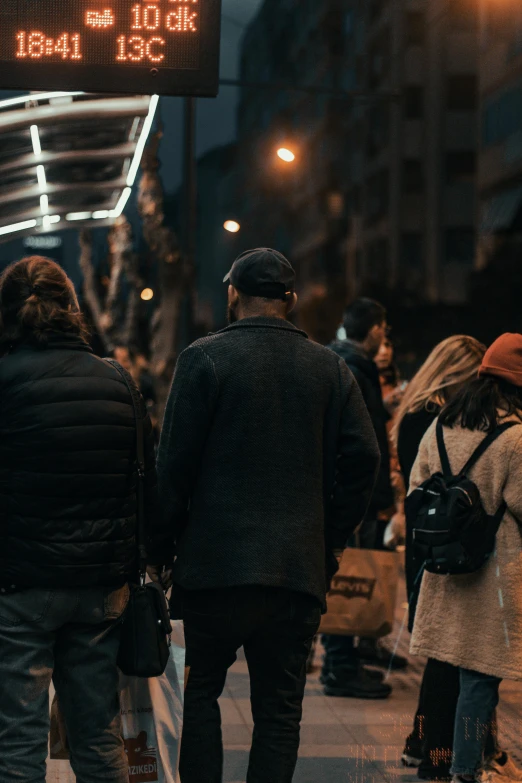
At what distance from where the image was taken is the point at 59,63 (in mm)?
4766

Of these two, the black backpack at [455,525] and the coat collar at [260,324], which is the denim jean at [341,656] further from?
the coat collar at [260,324]

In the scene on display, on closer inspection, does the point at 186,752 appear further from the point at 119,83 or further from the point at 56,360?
the point at 119,83

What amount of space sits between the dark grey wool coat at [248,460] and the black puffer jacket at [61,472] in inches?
8.9

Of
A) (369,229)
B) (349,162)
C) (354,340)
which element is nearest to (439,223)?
(369,229)

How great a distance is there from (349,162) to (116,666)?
64100mm

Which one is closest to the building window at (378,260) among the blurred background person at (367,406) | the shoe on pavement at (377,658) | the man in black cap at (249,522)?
the shoe on pavement at (377,658)

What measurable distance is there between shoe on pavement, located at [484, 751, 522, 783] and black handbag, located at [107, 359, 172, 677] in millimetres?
1745

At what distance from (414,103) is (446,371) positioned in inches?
2142

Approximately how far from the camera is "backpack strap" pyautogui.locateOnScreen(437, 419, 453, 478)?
4.99 meters

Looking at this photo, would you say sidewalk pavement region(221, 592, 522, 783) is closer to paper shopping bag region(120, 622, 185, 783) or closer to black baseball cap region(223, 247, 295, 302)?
paper shopping bag region(120, 622, 185, 783)

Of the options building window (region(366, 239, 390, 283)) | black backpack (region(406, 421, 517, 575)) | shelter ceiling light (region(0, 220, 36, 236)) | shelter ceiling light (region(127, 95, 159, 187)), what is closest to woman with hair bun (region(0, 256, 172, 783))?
black backpack (region(406, 421, 517, 575))

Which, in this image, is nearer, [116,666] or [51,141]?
[116,666]

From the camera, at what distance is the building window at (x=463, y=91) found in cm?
5675

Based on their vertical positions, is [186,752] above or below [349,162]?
below
